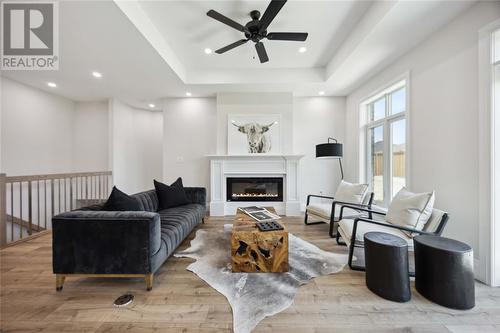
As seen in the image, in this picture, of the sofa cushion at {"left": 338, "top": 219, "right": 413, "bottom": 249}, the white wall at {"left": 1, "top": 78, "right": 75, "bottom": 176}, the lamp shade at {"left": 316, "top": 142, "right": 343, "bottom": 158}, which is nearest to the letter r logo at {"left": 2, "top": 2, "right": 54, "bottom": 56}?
the white wall at {"left": 1, "top": 78, "right": 75, "bottom": 176}

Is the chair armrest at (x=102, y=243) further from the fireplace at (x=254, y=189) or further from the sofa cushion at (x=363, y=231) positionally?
the fireplace at (x=254, y=189)

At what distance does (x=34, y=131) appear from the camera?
4.30 meters

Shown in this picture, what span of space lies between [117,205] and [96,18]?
2100mm

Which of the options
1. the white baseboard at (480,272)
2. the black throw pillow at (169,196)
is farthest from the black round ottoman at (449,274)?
the black throw pillow at (169,196)

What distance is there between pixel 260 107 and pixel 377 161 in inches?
106

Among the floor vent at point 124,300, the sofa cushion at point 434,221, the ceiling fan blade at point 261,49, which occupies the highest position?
the ceiling fan blade at point 261,49

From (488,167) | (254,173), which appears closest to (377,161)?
(488,167)

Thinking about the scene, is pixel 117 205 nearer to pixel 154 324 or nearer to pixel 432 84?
pixel 154 324

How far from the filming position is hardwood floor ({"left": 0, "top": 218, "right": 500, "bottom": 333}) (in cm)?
142

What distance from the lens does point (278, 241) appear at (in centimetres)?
204

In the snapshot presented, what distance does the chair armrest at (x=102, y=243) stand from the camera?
5.69 feet

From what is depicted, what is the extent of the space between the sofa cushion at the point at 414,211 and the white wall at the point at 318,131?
2.64 meters

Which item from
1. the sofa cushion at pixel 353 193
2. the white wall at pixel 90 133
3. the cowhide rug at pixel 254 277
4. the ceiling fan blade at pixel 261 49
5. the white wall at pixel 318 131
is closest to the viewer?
the cowhide rug at pixel 254 277

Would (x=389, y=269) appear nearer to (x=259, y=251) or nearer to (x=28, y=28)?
(x=259, y=251)
